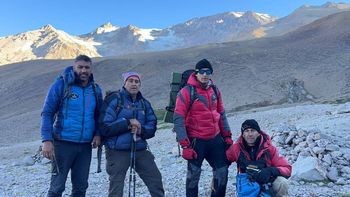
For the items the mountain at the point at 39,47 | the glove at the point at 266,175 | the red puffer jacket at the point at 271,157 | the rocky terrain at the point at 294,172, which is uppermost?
the mountain at the point at 39,47

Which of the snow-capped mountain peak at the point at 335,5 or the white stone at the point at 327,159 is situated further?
the snow-capped mountain peak at the point at 335,5

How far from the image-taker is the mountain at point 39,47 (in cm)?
14875

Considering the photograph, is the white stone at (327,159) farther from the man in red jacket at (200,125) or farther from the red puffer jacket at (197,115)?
the red puffer jacket at (197,115)

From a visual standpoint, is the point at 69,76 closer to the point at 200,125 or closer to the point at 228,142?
the point at 200,125

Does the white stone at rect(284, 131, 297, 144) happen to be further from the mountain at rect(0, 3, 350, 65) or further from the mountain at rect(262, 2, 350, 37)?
the mountain at rect(262, 2, 350, 37)

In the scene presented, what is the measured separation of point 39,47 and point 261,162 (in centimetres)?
16550

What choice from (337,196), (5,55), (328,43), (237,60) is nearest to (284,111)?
(337,196)

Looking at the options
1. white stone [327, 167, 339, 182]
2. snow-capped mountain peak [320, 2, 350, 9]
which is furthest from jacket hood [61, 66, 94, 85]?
snow-capped mountain peak [320, 2, 350, 9]

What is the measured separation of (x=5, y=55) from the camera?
486 feet

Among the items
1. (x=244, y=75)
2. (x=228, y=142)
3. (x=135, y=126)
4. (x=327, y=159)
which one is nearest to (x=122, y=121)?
(x=135, y=126)

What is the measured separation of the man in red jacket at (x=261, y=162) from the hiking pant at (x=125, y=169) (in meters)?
1.24

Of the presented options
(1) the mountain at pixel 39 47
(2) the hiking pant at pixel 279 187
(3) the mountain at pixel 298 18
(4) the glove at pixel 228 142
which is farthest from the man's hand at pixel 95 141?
(1) the mountain at pixel 39 47

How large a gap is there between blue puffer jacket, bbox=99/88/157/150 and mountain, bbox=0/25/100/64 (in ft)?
478

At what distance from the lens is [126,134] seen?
223 inches
